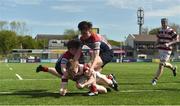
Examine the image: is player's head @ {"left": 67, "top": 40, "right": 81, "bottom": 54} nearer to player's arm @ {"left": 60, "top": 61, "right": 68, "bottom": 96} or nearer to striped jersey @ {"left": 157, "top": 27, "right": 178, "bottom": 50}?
player's arm @ {"left": 60, "top": 61, "right": 68, "bottom": 96}

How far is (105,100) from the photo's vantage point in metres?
8.13

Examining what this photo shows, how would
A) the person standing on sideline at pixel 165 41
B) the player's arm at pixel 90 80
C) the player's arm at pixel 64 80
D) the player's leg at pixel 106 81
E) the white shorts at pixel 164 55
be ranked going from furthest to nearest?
the white shorts at pixel 164 55, the person standing on sideline at pixel 165 41, the player's leg at pixel 106 81, the player's arm at pixel 90 80, the player's arm at pixel 64 80

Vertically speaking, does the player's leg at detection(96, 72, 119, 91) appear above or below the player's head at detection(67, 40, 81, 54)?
below

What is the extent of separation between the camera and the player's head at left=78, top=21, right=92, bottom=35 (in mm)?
8805

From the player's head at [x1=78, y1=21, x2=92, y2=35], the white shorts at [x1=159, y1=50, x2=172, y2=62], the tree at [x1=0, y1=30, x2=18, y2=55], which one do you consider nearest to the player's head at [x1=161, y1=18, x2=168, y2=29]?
the white shorts at [x1=159, y1=50, x2=172, y2=62]

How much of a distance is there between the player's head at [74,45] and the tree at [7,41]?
112319 mm

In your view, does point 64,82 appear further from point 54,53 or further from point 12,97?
point 54,53

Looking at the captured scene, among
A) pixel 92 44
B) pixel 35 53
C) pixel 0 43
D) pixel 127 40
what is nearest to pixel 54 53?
pixel 35 53

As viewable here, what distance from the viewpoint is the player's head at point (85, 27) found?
8805 mm

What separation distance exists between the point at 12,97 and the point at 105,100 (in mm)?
1775

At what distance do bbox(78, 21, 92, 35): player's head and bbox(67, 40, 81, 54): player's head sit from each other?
0.90 ft

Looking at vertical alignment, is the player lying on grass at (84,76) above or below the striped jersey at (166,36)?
below

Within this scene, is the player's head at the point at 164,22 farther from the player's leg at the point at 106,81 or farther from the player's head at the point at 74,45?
the player's head at the point at 74,45

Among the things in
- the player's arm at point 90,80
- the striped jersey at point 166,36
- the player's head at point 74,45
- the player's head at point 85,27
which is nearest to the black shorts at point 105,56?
the player's arm at point 90,80
